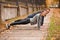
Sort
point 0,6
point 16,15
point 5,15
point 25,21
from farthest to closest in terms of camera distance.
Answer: point 16,15
point 5,15
point 0,6
point 25,21

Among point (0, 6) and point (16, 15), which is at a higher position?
point (0, 6)

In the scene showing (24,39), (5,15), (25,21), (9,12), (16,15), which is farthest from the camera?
(16,15)

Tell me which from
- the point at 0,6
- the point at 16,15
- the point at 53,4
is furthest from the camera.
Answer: the point at 53,4

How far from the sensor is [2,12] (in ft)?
42.8

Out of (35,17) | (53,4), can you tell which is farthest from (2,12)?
(53,4)

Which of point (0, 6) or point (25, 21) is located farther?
point (0, 6)

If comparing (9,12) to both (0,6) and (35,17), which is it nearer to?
(0,6)

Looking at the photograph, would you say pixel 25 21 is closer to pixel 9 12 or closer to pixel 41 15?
pixel 41 15

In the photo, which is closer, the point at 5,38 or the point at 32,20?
the point at 5,38

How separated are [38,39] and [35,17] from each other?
9.33 feet

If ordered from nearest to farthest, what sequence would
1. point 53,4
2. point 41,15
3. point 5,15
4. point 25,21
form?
point 41,15, point 25,21, point 5,15, point 53,4

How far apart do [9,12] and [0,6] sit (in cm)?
223

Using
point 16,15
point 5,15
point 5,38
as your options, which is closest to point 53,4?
point 16,15

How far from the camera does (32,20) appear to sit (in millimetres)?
11234
